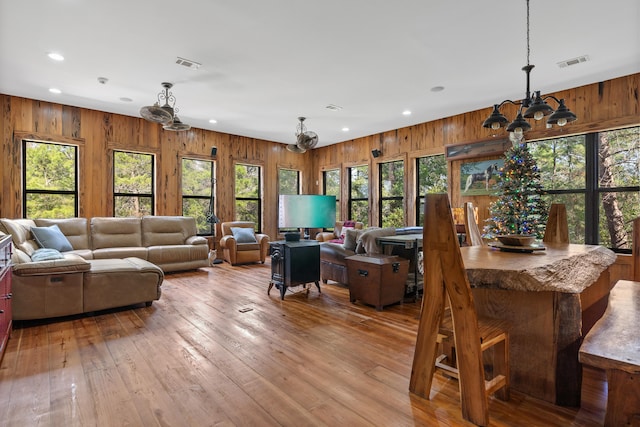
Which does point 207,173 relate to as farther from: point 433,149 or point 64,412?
point 64,412

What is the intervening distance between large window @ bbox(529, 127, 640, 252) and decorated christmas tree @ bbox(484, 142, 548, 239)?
1.67 ft

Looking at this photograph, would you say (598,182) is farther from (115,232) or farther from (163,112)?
(115,232)

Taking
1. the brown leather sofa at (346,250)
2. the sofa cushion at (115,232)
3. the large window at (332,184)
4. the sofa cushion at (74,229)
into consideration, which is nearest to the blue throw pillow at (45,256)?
the sofa cushion at (74,229)

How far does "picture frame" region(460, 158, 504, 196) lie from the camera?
5.35 metres

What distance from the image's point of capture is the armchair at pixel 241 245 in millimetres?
A: 6355

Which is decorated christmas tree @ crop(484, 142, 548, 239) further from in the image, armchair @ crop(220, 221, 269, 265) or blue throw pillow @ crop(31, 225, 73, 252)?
blue throw pillow @ crop(31, 225, 73, 252)

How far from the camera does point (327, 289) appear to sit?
4523 mm

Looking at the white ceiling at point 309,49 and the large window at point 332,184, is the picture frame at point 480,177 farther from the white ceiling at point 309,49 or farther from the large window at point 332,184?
the large window at point 332,184

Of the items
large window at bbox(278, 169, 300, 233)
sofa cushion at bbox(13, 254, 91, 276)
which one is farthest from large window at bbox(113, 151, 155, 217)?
sofa cushion at bbox(13, 254, 91, 276)

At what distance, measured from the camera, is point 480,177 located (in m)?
5.56

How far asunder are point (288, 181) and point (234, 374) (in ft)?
22.2

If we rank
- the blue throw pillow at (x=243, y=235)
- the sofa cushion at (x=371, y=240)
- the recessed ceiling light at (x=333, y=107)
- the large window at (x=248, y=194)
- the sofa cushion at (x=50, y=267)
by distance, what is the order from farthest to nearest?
1. the large window at (x=248, y=194)
2. the blue throw pillow at (x=243, y=235)
3. the recessed ceiling light at (x=333, y=107)
4. the sofa cushion at (x=371, y=240)
5. the sofa cushion at (x=50, y=267)

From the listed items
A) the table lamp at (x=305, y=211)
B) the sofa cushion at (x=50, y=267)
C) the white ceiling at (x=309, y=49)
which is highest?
the white ceiling at (x=309, y=49)

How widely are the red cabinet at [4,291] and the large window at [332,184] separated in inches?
255
